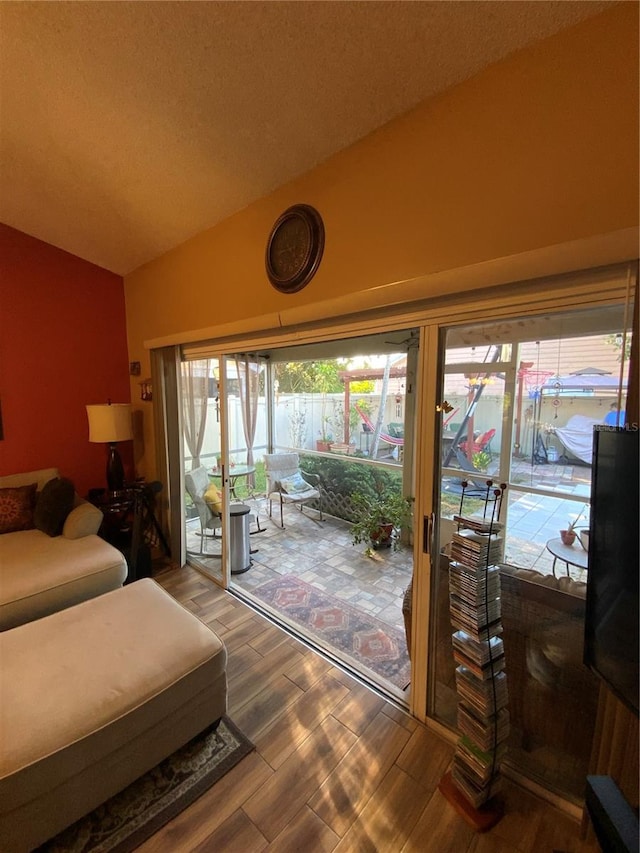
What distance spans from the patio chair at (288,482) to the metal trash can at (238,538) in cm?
107

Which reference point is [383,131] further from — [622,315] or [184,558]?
[184,558]

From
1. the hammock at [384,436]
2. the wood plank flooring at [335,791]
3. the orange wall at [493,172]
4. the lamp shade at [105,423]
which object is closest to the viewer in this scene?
the orange wall at [493,172]

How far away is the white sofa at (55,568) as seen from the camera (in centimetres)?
195

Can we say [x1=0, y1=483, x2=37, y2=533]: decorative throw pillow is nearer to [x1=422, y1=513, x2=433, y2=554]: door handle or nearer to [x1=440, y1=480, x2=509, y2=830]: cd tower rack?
[x1=422, y1=513, x2=433, y2=554]: door handle

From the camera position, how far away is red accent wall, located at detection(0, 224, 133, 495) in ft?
9.61

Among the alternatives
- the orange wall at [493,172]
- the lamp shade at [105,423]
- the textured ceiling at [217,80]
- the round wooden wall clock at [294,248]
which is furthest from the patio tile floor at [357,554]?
the textured ceiling at [217,80]

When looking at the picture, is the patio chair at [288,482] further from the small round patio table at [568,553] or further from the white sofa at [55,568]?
the small round patio table at [568,553]

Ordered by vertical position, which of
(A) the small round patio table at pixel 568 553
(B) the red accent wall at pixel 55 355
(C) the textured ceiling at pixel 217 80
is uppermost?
(C) the textured ceiling at pixel 217 80

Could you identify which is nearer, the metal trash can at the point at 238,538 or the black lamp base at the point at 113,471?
the metal trash can at the point at 238,538

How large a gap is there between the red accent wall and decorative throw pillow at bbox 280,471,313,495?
198 centimetres

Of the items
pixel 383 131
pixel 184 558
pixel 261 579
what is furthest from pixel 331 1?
pixel 184 558

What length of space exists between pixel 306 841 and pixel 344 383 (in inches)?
Result: 153

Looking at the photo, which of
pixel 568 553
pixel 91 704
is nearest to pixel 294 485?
pixel 91 704

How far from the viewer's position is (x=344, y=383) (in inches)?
177
